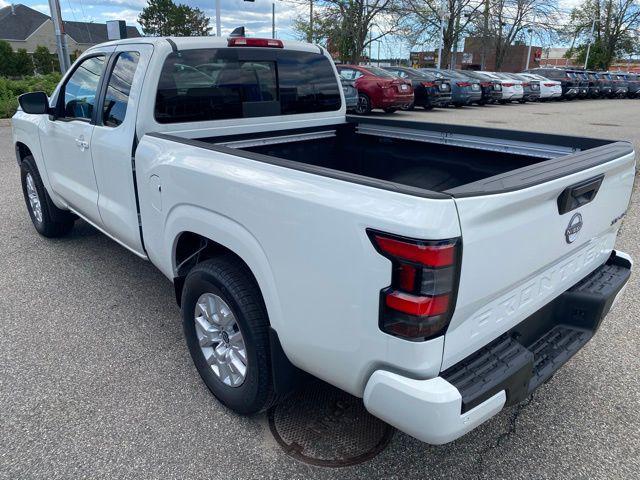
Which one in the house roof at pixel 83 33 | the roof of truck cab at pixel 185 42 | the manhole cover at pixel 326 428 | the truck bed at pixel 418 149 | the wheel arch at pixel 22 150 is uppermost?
the house roof at pixel 83 33

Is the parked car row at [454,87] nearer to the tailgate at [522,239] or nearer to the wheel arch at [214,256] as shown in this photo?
the wheel arch at [214,256]

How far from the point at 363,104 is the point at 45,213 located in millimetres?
12713

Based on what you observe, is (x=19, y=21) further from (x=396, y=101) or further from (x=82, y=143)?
(x=82, y=143)

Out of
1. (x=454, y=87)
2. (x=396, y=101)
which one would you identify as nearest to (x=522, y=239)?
(x=396, y=101)

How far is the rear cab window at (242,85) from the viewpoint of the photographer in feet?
10.5

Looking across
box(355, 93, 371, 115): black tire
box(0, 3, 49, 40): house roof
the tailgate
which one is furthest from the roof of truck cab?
box(0, 3, 49, 40): house roof

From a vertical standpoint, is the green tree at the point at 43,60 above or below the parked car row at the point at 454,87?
above

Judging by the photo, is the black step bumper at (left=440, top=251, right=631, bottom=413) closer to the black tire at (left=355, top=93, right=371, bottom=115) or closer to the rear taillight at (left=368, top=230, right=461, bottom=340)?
the rear taillight at (left=368, top=230, right=461, bottom=340)

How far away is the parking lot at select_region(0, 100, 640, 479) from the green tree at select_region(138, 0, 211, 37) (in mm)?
70030

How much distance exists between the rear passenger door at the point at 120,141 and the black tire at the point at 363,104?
13.0 m

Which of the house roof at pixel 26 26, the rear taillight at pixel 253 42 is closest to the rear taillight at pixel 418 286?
the rear taillight at pixel 253 42

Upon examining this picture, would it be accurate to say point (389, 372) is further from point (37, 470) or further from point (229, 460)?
point (37, 470)

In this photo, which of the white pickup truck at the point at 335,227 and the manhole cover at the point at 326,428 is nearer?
the white pickup truck at the point at 335,227

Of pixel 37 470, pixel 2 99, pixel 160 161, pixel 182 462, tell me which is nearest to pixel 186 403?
pixel 182 462
